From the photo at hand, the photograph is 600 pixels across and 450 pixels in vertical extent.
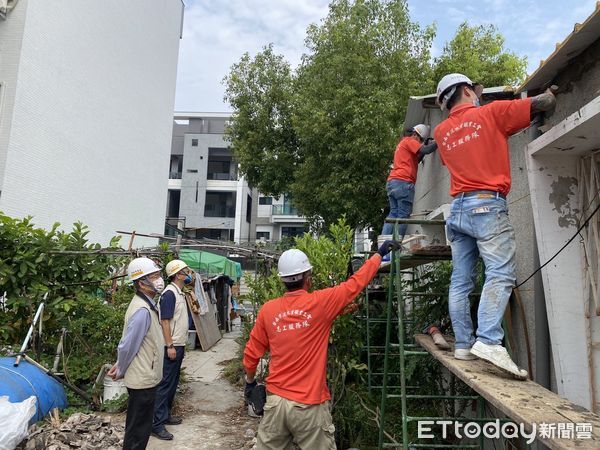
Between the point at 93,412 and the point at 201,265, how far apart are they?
10298 mm

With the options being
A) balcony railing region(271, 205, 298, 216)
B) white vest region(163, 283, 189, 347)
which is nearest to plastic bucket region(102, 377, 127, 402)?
white vest region(163, 283, 189, 347)

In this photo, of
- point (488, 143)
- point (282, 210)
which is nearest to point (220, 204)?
point (282, 210)

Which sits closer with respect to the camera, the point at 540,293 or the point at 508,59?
the point at 540,293

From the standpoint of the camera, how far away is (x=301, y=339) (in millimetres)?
3119

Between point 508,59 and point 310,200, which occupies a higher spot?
point 508,59

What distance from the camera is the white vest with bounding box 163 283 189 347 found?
5.87m

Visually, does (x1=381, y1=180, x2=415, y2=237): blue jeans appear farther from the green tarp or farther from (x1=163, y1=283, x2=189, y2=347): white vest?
the green tarp

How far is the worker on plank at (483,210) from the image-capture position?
9.21 feet

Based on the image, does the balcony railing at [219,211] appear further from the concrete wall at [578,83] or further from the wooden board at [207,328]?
the concrete wall at [578,83]

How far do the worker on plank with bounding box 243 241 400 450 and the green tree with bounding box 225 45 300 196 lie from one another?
1296 cm

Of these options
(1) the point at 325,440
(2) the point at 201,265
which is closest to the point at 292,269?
(1) the point at 325,440

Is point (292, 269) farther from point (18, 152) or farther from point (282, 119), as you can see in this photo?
point (282, 119)

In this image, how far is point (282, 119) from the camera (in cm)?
1636

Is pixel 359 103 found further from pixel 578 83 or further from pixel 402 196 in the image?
pixel 578 83
